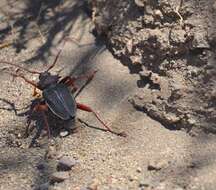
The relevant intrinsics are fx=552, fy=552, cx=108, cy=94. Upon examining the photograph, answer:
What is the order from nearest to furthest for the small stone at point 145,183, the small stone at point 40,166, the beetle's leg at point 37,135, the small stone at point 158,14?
the small stone at point 145,183 < the small stone at point 40,166 < the beetle's leg at point 37,135 < the small stone at point 158,14

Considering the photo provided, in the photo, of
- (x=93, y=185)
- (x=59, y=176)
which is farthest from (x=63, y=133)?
(x=93, y=185)

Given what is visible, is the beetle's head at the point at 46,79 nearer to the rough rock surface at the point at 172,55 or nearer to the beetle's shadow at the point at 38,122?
the beetle's shadow at the point at 38,122

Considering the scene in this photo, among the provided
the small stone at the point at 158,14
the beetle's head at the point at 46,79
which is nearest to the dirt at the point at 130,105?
the small stone at the point at 158,14

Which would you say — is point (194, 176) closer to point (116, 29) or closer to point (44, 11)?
point (116, 29)

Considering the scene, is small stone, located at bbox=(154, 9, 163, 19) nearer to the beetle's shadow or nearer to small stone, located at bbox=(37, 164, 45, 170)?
the beetle's shadow

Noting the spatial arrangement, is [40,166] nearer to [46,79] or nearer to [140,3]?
[46,79]

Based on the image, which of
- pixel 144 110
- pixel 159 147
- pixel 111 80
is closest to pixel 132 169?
pixel 159 147
